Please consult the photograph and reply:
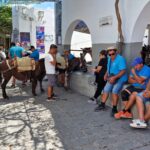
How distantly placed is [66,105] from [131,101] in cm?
240

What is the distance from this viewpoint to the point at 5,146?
4.92m

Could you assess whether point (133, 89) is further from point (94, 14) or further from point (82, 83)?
point (94, 14)

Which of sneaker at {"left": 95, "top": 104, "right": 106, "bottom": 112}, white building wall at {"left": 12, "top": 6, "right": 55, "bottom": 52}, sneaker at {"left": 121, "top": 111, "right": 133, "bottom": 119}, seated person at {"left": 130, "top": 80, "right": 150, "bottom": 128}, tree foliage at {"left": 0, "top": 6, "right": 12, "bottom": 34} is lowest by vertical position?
sneaker at {"left": 95, "top": 104, "right": 106, "bottom": 112}

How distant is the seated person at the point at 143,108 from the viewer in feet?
17.9

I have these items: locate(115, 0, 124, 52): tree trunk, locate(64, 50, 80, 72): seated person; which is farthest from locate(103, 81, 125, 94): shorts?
locate(64, 50, 80, 72): seated person

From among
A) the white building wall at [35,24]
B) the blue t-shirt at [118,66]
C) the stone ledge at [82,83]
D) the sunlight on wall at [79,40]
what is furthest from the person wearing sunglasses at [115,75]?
the white building wall at [35,24]

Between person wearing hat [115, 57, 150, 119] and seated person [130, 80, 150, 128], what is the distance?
0.27 meters

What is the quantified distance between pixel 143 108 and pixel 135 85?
0.70 meters

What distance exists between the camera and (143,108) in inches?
223

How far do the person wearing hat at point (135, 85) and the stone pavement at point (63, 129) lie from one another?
20 centimetres

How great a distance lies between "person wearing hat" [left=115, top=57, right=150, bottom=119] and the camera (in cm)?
609

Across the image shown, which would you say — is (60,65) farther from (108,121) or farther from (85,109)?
(108,121)

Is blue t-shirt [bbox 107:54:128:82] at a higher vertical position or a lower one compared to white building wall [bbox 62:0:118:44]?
lower

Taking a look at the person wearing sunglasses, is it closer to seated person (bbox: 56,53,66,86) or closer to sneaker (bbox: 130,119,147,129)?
sneaker (bbox: 130,119,147,129)
